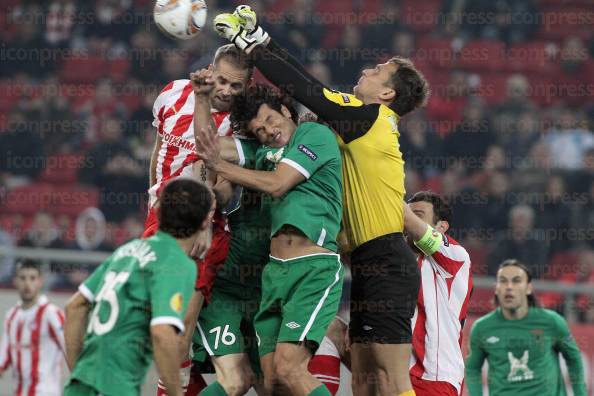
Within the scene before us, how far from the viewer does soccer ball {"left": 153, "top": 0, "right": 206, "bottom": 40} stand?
6.39 m

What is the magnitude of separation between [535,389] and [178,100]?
4.04m

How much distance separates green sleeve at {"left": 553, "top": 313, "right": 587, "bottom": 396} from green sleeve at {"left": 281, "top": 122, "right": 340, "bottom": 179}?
362 centimetres

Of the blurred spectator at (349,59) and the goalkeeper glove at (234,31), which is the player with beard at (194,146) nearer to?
the goalkeeper glove at (234,31)

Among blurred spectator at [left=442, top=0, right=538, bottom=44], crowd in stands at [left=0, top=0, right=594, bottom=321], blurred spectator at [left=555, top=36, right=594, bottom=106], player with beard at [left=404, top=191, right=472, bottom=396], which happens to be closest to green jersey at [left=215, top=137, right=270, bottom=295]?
player with beard at [left=404, top=191, right=472, bottom=396]

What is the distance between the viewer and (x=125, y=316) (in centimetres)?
470

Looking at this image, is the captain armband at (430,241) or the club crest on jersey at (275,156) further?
the captain armband at (430,241)

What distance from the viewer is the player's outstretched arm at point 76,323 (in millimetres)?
4871

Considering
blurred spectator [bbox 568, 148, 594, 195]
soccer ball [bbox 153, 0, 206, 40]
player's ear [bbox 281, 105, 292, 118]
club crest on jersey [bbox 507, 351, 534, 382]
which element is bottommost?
club crest on jersey [bbox 507, 351, 534, 382]

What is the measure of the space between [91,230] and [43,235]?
514 millimetres

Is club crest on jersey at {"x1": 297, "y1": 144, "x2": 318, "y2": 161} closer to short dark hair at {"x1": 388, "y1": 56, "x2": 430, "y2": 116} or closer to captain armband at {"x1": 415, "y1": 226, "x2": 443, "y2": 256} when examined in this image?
short dark hair at {"x1": 388, "y1": 56, "x2": 430, "y2": 116}

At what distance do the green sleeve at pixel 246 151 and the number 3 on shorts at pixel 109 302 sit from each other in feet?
5.45

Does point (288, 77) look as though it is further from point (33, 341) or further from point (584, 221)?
point (584, 221)

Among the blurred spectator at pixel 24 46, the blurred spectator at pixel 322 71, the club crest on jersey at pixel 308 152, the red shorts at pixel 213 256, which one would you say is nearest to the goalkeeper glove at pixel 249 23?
the club crest on jersey at pixel 308 152

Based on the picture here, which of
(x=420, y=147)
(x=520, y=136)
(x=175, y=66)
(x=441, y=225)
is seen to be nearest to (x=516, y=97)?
(x=520, y=136)
